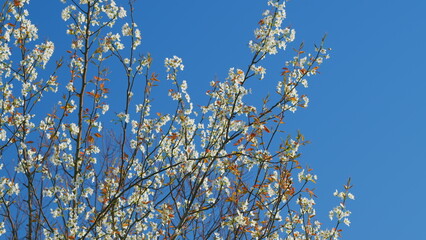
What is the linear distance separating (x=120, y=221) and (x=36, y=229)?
1063 millimetres

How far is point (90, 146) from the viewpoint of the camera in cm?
640

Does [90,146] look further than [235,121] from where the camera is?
Yes

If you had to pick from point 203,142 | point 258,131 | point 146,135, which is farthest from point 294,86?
point 146,135

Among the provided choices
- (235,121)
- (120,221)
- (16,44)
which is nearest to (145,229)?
Result: (120,221)

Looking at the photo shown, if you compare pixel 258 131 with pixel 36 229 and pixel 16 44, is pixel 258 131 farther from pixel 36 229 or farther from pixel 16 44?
pixel 16 44

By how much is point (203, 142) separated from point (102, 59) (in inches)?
63.9

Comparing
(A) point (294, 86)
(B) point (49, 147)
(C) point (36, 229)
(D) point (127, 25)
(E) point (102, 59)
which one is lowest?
(C) point (36, 229)

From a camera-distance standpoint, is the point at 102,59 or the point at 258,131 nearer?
the point at 258,131

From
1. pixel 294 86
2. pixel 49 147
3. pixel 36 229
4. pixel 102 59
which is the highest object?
pixel 102 59

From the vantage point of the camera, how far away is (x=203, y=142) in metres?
6.65

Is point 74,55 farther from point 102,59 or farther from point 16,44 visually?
point 16,44

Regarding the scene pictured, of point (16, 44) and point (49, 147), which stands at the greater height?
point (16, 44)

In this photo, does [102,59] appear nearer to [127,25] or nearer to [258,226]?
[127,25]

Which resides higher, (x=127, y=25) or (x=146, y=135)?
(x=127, y=25)
